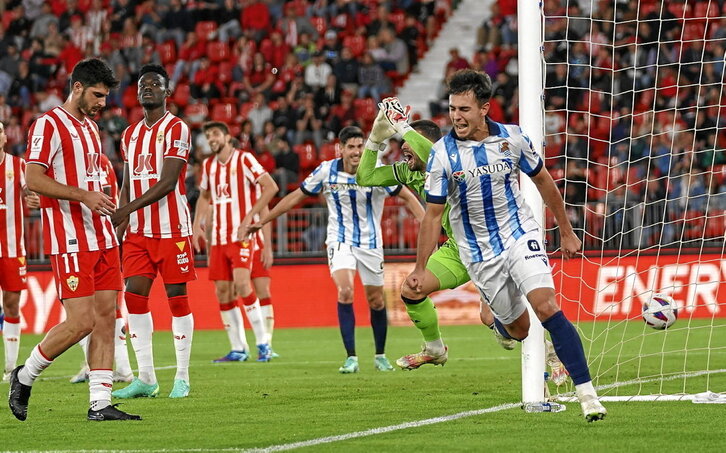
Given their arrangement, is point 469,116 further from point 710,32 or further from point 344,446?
point 710,32

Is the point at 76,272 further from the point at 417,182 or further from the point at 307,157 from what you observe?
the point at 307,157

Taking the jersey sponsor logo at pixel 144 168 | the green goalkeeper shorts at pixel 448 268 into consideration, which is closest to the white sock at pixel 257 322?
the jersey sponsor logo at pixel 144 168

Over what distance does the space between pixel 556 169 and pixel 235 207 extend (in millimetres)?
7121

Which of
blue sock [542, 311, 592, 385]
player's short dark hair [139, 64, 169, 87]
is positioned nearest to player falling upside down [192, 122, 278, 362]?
player's short dark hair [139, 64, 169, 87]

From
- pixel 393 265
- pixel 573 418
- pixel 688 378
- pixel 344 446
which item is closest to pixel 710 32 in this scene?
pixel 393 265

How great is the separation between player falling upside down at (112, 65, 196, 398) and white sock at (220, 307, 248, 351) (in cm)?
396

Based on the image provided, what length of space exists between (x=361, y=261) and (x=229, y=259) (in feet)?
7.66

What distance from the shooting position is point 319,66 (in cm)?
2339

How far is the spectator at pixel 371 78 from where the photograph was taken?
23.1 meters

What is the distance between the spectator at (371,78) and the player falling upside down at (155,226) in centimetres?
1430

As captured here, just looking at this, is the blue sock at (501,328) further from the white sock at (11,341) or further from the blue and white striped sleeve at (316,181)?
the white sock at (11,341)

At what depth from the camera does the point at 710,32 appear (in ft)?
65.9

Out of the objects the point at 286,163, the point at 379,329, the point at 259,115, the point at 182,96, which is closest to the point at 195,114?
the point at 182,96

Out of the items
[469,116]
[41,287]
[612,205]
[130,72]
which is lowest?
[41,287]
